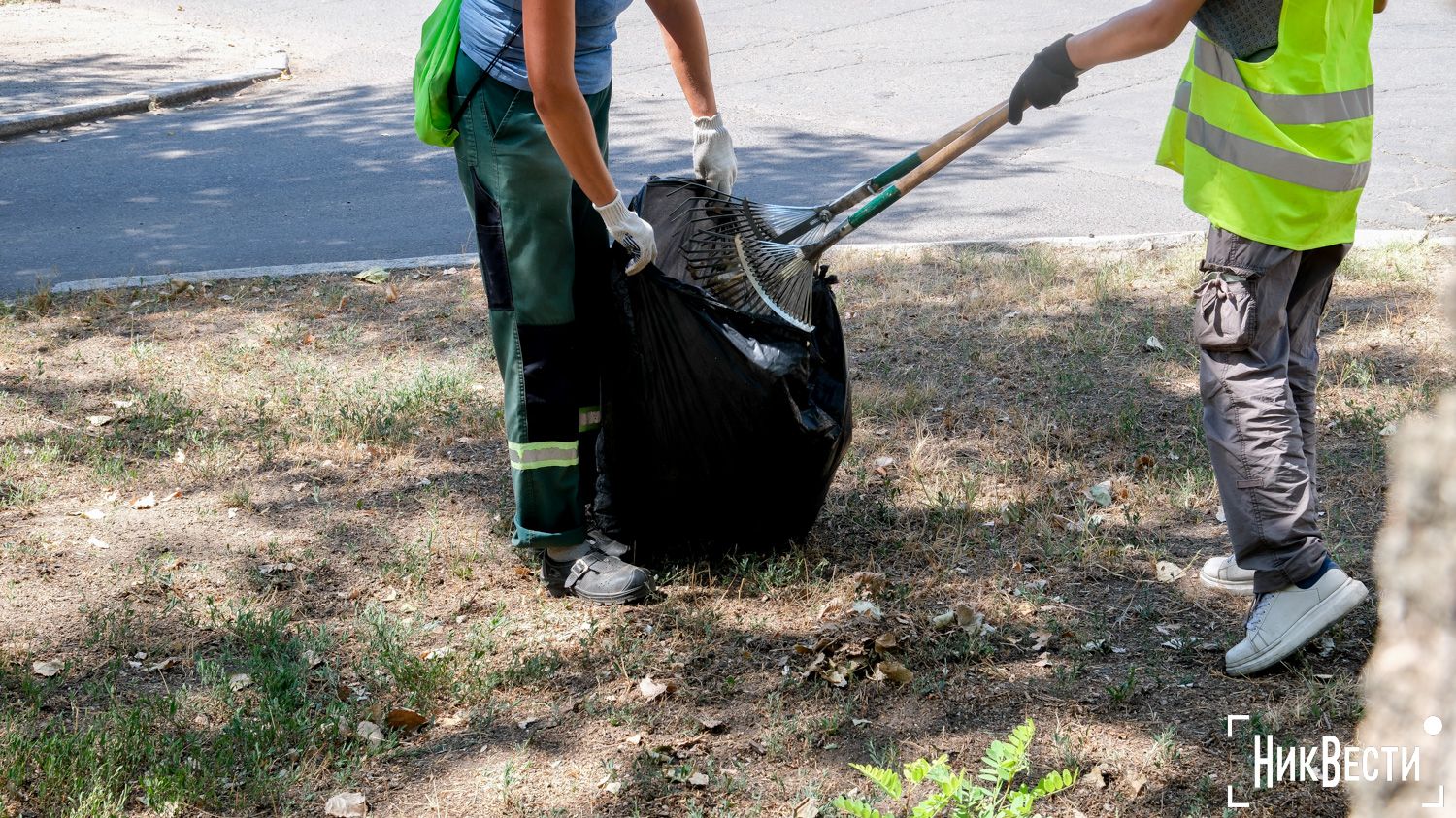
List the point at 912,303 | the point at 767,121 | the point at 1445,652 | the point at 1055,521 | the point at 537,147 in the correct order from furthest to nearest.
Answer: the point at 767,121 < the point at 912,303 < the point at 1055,521 < the point at 537,147 < the point at 1445,652

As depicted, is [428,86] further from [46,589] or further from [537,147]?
[46,589]

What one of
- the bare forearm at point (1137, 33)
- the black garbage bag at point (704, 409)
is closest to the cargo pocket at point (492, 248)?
the black garbage bag at point (704, 409)

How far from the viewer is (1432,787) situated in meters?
0.74

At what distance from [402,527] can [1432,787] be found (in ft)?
10.3

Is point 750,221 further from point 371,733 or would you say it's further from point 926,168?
point 371,733

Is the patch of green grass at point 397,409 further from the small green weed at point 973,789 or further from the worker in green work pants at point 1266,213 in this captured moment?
the small green weed at point 973,789

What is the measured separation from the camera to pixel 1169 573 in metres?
3.19

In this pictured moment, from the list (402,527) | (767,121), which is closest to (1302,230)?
(402,527)

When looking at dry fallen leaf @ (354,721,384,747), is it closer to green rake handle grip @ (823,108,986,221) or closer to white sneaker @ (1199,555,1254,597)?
green rake handle grip @ (823,108,986,221)

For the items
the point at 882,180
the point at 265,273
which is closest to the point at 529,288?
the point at 882,180

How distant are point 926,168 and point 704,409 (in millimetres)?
793

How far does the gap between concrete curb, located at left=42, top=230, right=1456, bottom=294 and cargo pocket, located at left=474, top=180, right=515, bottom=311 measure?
2.81 meters

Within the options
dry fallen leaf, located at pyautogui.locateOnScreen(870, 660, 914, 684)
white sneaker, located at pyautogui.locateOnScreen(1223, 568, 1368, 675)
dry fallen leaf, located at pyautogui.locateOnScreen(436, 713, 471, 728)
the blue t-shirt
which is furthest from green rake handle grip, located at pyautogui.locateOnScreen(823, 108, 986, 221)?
dry fallen leaf, located at pyautogui.locateOnScreen(436, 713, 471, 728)

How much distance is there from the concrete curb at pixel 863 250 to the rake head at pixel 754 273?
8.19 feet
